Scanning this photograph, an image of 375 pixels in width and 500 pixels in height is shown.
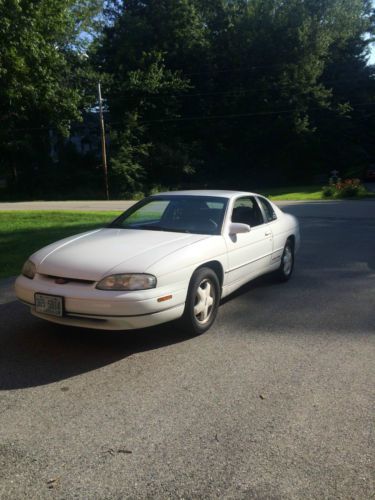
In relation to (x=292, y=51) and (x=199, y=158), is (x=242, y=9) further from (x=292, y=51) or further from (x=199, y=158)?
(x=199, y=158)

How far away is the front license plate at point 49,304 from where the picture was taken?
429 centimetres

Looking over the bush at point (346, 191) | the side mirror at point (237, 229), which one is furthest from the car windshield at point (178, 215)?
the bush at point (346, 191)

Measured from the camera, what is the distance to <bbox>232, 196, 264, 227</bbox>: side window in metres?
6.07

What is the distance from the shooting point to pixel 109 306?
416cm

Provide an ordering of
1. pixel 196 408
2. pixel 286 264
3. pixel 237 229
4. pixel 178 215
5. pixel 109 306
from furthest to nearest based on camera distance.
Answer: pixel 286 264 < pixel 178 215 < pixel 237 229 < pixel 109 306 < pixel 196 408

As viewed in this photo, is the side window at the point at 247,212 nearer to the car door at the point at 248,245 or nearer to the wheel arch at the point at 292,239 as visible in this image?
the car door at the point at 248,245

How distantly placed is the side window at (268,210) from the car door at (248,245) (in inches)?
8.3

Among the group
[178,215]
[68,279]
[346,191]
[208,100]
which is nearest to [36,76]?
[346,191]

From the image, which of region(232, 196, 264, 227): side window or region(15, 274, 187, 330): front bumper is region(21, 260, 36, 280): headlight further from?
region(232, 196, 264, 227): side window

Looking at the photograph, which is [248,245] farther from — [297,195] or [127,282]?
[297,195]

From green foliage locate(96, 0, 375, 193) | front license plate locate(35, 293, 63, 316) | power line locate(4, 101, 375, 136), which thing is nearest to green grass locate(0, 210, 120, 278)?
front license plate locate(35, 293, 63, 316)

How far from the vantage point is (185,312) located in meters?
4.66

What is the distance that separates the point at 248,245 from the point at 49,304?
2.49m

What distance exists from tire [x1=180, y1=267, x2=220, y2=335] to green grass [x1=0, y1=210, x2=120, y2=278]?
151 inches
